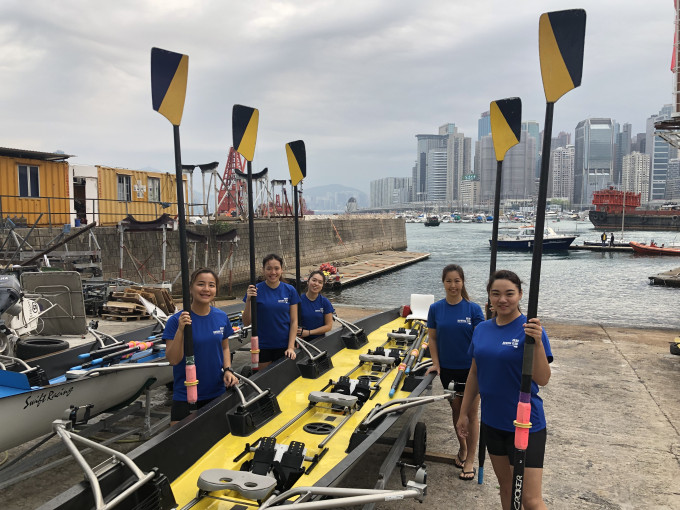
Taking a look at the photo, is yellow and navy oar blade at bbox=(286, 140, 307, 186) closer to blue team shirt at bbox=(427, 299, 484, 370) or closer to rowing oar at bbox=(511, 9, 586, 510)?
blue team shirt at bbox=(427, 299, 484, 370)

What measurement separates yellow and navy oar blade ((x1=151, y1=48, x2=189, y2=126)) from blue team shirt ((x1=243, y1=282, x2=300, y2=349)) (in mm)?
2041

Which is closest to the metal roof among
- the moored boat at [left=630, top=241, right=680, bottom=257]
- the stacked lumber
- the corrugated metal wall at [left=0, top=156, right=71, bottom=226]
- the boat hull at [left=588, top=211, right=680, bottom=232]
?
the corrugated metal wall at [left=0, top=156, right=71, bottom=226]

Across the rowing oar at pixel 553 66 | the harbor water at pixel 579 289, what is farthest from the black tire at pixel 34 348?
the harbor water at pixel 579 289

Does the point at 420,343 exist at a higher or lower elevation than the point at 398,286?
higher

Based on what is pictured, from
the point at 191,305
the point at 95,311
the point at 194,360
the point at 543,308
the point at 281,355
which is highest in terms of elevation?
the point at 191,305

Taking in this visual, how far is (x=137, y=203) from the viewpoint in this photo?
894 inches

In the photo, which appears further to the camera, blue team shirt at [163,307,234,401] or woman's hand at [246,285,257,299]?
woman's hand at [246,285,257,299]

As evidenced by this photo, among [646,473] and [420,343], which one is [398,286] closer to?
[420,343]

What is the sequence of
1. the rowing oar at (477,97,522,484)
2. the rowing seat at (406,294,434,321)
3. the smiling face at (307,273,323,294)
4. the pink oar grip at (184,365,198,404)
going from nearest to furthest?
the pink oar grip at (184,365,198,404) → the rowing oar at (477,97,522,484) → the smiling face at (307,273,323,294) → the rowing seat at (406,294,434,321)

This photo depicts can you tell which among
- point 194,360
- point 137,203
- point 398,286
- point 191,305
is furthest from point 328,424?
point 398,286

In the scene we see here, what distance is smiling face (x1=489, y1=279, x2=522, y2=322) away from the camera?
310cm

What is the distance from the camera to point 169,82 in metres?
4.41

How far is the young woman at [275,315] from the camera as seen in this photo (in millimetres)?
5449

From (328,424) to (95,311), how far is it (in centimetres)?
1010
